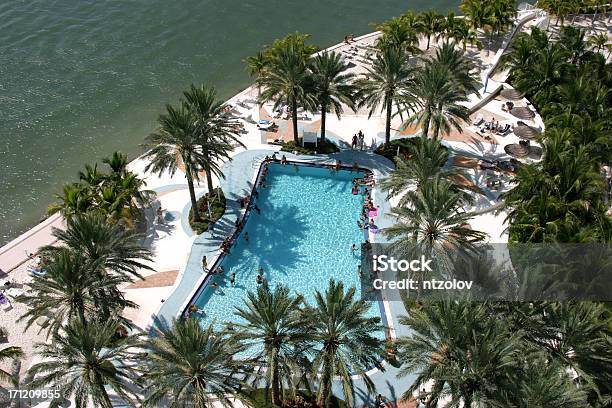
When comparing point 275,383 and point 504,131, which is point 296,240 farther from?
point 504,131

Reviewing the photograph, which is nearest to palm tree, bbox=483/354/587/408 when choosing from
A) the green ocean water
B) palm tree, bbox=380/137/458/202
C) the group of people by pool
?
palm tree, bbox=380/137/458/202

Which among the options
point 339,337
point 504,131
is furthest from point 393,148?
point 339,337

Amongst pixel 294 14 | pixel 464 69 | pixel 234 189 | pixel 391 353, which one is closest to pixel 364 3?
pixel 294 14

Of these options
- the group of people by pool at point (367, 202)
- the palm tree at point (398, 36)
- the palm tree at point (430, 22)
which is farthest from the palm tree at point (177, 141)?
the palm tree at point (430, 22)

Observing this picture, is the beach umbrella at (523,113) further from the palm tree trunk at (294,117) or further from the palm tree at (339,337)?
the palm tree at (339,337)

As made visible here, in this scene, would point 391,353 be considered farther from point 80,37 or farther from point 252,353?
point 80,37

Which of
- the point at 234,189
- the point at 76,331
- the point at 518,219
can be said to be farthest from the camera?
the point at 234,189
